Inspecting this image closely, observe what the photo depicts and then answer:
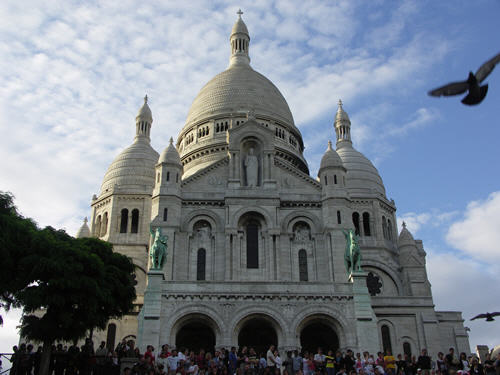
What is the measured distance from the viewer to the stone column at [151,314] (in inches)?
1368

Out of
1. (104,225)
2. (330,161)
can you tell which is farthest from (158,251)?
(104,225)

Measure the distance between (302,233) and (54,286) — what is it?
1872 centimetres

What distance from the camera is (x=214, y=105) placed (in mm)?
60938

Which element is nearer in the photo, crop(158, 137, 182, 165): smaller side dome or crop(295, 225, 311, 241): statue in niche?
crop(295, 225, 311, 241): statue in niche

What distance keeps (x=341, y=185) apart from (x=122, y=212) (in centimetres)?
1957

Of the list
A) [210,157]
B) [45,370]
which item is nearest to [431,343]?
[210,157]

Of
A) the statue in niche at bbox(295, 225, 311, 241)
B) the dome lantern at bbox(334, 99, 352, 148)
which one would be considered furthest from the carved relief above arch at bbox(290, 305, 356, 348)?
the dome lantern at bbox(334, 99, 352, 148)

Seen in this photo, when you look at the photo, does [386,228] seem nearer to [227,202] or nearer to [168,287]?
[227,202]

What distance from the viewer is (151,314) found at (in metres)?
35.4

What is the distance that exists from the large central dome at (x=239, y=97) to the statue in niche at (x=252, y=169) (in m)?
13.1

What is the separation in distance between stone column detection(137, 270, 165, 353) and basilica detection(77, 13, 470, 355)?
6cm

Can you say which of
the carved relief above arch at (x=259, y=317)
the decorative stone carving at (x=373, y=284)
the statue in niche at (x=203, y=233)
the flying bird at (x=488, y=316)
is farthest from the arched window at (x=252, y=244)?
the flying bird at (x=488, y=316)

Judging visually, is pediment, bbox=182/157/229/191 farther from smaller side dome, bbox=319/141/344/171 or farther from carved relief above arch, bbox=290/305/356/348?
carved relief above arch, bbox=290/305/356/348

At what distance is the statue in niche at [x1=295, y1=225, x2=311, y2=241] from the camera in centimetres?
4356
